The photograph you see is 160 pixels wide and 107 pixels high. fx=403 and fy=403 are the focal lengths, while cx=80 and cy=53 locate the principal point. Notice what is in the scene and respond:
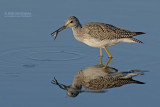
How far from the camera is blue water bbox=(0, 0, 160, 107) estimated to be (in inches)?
366

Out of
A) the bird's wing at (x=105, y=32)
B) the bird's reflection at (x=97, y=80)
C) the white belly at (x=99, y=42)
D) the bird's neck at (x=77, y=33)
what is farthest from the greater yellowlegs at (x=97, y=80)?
the bird's neck at (x=77, y=33)

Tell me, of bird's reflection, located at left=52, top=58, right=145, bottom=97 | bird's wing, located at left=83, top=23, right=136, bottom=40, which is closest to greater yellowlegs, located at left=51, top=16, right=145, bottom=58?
bird's wing, located at left=83, top=23, right=136, bottom=40

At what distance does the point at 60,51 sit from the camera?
1253 centimetres

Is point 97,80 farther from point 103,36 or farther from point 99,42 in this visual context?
point 103,36

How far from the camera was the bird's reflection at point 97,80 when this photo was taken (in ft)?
31.8

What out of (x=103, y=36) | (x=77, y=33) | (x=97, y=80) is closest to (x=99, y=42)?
(x=103, y=36)

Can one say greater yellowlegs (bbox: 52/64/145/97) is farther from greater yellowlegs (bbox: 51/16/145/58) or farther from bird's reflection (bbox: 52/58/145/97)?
greater yellowlegs (bbox: 51/16/145/58)

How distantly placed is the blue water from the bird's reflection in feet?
0.64

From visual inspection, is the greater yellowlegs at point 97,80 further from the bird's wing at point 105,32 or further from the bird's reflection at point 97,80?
the bird's wing at point 105,32

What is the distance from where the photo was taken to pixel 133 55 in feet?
40.1

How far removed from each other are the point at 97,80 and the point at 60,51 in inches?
103

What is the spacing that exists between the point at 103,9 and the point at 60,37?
2.52 meters

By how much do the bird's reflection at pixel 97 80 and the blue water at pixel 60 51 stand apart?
196mm

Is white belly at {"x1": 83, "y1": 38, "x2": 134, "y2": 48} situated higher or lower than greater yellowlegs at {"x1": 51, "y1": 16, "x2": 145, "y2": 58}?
lower
